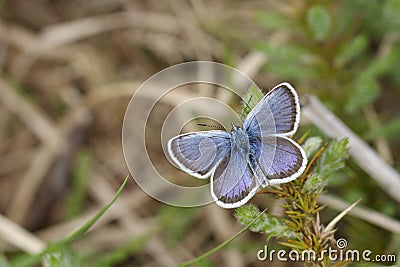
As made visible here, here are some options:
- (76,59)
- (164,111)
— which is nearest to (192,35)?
(164,111)

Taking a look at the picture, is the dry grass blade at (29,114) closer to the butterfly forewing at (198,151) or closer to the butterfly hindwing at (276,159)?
the butterfly forewing at (198,151)

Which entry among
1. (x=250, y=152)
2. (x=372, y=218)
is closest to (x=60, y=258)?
(x=250, y=152)

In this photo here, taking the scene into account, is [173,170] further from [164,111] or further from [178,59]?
[178,59]

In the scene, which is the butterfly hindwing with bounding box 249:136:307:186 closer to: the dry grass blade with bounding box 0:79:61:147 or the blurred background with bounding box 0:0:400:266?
the blurred background with bounding box 0:0:400:266

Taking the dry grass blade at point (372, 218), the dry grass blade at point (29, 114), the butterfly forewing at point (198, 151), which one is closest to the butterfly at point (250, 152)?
the butterfly forewing at point (198, 151)

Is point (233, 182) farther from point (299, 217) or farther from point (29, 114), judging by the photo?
point (29, 114)

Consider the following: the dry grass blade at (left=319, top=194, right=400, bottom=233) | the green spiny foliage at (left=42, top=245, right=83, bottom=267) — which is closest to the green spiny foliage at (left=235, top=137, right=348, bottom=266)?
the dry grass blade at (left=319, top=194, right=400, bottom=233)

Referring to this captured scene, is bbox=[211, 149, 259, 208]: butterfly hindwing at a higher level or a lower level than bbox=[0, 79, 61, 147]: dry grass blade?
lower
